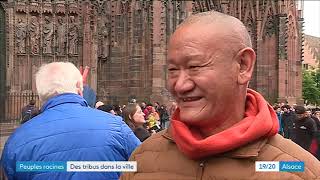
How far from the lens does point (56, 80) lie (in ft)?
10.2

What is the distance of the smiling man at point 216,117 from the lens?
5.67ft

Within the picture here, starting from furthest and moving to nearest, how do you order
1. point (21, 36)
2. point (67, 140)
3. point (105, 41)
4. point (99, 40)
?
point (105, 41), point (99, 40), point (21, 36), point (67, 140)

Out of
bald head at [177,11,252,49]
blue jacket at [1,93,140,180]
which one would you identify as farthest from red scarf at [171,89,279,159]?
blue jacket at [1,93,140,180]

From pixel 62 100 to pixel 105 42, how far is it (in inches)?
861

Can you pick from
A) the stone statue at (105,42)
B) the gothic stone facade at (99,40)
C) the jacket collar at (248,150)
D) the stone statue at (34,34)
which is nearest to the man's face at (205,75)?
the jacket collar at (248,150)

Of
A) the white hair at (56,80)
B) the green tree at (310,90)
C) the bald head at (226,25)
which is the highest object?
the bald head at (226,25)

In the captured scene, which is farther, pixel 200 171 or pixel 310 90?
pixel 310 90

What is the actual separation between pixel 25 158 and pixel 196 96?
4.57ft

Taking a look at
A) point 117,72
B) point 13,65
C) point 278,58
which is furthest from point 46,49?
point 278,58

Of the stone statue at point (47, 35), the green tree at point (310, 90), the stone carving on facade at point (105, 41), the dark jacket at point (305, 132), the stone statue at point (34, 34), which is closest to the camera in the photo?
the dark jacket at point (305, 132)

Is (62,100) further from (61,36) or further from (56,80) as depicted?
(61,36)

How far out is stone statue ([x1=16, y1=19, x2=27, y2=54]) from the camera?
22922 mm

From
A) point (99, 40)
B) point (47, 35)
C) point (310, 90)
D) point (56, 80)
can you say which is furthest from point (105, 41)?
point (310, 90)

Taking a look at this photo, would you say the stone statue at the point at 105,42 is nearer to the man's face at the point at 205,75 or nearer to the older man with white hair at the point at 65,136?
the older man with white hair at the point at 65,136
